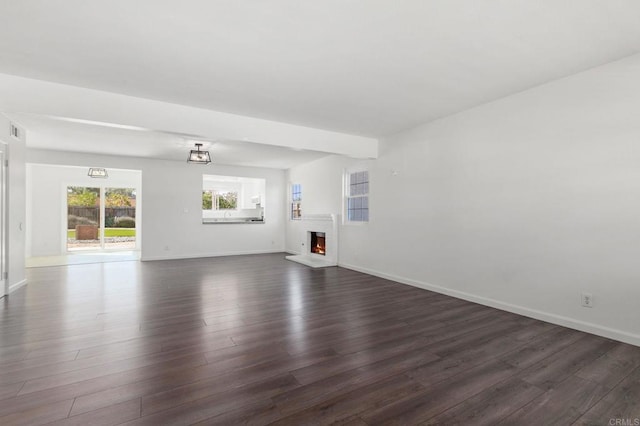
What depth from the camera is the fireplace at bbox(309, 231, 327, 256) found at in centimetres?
741

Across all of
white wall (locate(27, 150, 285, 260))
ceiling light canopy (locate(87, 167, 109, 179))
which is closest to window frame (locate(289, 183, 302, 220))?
white wall (locate(27, 150, 285, 260))

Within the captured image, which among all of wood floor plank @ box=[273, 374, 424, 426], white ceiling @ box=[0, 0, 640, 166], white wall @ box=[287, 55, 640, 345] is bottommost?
wood floor plank @ box=[273, 374, 424, 426]

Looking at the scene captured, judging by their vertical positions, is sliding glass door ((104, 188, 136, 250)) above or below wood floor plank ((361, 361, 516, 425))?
above

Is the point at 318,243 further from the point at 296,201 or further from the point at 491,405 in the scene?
the point at 491,405

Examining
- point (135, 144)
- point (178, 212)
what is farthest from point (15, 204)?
point (178, 212)

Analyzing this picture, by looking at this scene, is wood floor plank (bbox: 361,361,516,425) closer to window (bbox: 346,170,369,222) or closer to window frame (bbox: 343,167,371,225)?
window frame (bbox: 343,167,371,225)

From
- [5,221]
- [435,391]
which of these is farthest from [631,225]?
[5,221]

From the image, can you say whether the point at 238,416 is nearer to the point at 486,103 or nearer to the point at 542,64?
the point at 542,64

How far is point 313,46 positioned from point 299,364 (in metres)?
2.64

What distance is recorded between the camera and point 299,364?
7.61 ft

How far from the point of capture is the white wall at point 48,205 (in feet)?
26.7

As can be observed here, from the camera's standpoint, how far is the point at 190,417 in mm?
1699

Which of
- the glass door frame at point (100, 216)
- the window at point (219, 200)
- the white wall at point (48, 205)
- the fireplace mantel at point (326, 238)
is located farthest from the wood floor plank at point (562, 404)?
the window at point (219, 200)

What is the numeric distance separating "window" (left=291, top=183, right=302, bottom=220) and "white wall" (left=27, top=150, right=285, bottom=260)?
768 millimetres
